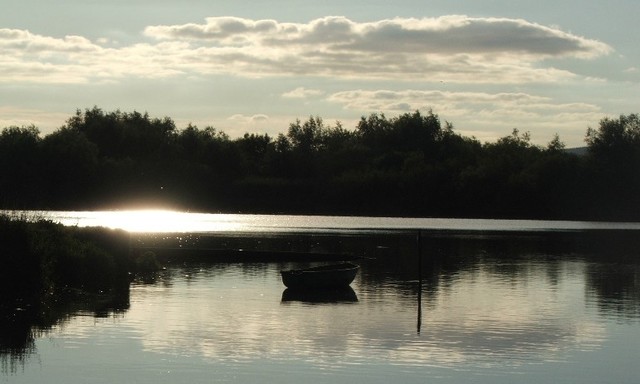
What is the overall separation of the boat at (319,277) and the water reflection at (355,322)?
74 cm

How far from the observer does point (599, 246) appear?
11462cm

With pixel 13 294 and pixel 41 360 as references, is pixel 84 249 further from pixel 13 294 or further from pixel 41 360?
pixel 41 360

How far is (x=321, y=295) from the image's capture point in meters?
61.5

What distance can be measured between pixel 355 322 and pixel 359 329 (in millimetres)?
2470

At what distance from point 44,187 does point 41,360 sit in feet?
503

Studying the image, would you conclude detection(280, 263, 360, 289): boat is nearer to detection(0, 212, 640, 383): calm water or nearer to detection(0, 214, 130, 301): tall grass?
detection(0, 212, 640, 383): calm water

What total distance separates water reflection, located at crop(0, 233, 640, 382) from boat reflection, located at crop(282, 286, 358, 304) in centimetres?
11

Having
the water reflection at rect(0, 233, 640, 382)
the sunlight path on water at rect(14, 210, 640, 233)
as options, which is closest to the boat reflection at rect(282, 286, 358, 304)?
the water reflection at rect(0, 233, 640, 382)

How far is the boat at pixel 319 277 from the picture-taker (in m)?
61.8

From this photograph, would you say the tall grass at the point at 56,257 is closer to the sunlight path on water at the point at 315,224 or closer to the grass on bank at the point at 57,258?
the grass on bank at the point at 57,258

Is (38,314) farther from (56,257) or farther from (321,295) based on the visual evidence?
(321,295)

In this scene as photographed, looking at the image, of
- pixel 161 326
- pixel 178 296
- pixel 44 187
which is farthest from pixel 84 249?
pixel 44 187

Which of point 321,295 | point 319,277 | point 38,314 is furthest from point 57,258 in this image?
point 319,277

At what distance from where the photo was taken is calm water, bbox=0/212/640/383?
3569 centimetres
